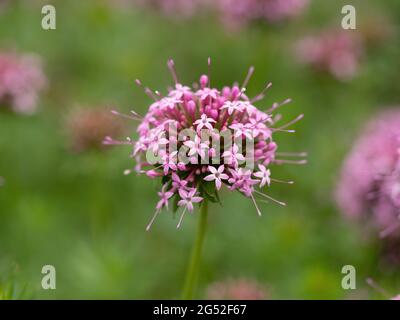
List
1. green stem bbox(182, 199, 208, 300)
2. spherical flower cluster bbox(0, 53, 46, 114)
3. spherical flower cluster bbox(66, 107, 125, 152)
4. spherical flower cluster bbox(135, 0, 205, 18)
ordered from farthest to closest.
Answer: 1. spherical flower cluster bbox(135, 0, 205, 18)
2. spherical flower cluster bbox(0, 53, 46, 114)
3. spherical flower cluster bbox(66, 107, 125, 152)
4. green stem bbox(182, 199, 208, 300)

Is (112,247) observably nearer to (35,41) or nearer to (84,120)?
(84,120)

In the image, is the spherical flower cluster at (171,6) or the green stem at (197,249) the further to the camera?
the spherical flower cluster at (171,6)

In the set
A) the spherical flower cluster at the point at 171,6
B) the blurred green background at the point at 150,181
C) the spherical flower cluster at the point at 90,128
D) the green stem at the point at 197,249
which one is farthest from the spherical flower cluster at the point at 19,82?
the green stem at the point at 197,249

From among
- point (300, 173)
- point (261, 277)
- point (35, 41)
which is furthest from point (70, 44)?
point (261, 277)

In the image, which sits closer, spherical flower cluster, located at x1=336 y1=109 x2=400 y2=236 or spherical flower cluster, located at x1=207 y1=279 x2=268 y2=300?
spherical flower cluster, located at x1=207 y1=279 x2=268 y2=300

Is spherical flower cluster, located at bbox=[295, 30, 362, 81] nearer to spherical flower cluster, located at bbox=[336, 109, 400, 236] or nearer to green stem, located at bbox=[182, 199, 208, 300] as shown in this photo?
spherical flower cluster, located at bbox=[336, 109, 400, 236]

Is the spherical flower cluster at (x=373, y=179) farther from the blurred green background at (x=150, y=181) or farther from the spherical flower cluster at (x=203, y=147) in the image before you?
the spherical flower cluster at (x=203, y=147)

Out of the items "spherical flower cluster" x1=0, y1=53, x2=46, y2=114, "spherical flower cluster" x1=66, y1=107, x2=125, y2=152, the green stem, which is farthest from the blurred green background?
the green stem

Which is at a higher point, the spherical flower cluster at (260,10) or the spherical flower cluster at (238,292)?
the spherical flower cluster at (260,10)
